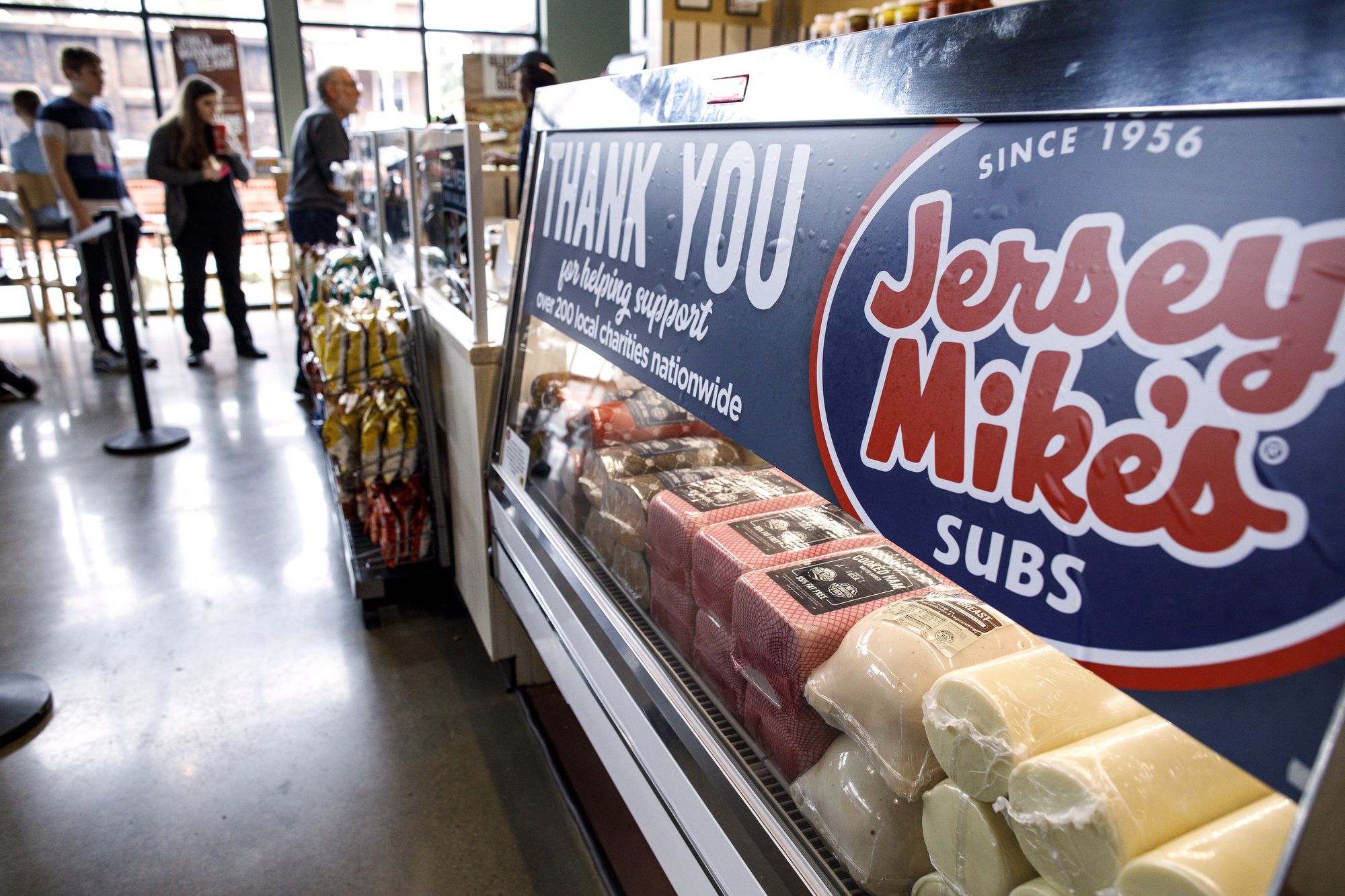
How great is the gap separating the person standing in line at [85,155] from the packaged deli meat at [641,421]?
4534 millimetres

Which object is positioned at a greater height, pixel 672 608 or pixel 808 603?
pixel 808 603

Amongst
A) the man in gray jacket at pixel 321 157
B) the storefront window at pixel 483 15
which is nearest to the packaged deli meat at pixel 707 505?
the man in gray jacket at pixel 321 157

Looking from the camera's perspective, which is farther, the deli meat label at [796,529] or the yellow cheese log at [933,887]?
the deli meat label at [796,529]

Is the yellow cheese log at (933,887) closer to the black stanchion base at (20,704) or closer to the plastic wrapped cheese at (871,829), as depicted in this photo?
the plastic wrapped cheese at (871,829)

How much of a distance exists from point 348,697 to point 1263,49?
8.67 feet

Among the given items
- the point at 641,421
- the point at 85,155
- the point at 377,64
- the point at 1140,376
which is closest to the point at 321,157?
the point at 85,155

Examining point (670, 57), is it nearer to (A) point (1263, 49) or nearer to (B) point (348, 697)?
(B) point (348, 697)

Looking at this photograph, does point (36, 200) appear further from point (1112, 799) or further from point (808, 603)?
point (1112, 799)

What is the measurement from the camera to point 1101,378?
64cm

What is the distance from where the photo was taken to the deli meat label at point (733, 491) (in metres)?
1.52

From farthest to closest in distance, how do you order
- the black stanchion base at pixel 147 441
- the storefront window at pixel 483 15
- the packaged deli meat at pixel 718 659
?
the storefront window at pixel 483 15 < the black stanchion base at pixel 147 441 < the packaged deli meat at pixel 718 659

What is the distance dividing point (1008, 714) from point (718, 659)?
0.59 meters

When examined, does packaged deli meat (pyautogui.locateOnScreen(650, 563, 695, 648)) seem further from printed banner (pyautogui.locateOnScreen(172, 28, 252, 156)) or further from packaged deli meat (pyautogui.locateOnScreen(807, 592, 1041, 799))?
printed banner (pyautogui.locateOnScreen(172, 28, 252, 156))

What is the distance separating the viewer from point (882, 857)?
37.7 inches
